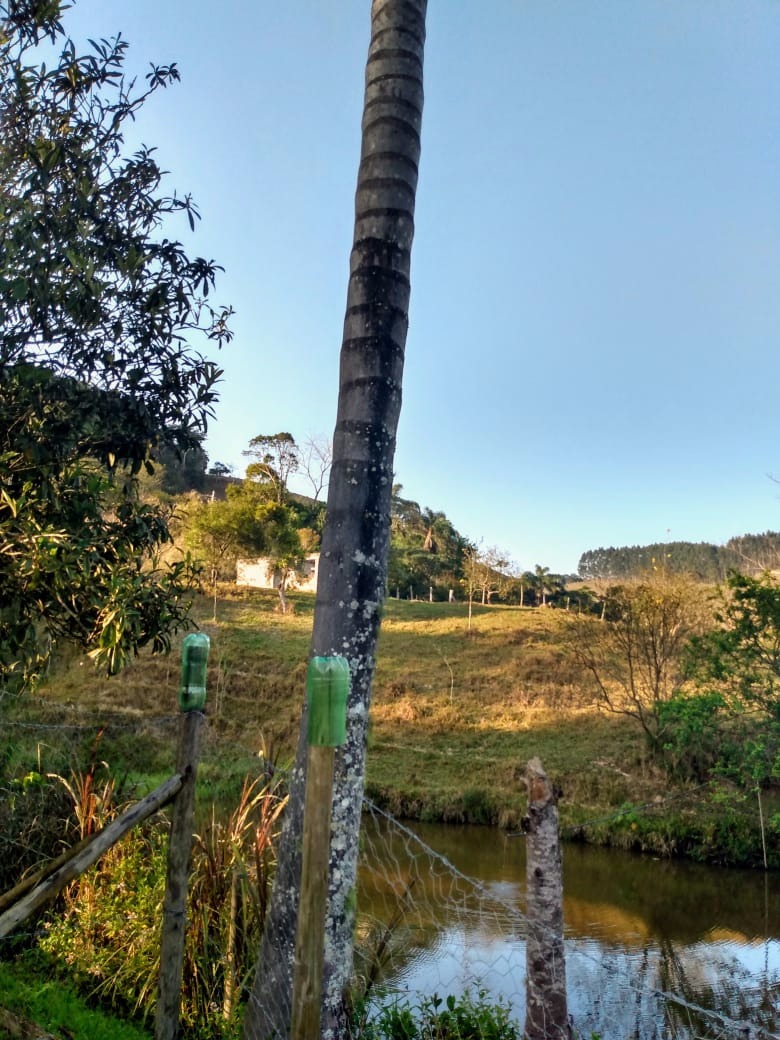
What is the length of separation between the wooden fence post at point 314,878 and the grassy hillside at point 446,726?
184 inches

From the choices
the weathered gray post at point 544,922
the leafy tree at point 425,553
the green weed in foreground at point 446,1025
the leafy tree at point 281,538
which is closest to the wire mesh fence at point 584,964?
the green weed in foreground at point 446,1025

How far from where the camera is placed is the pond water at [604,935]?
18.9 feet

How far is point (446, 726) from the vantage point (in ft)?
57.1

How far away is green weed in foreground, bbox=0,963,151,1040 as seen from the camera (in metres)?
3.42

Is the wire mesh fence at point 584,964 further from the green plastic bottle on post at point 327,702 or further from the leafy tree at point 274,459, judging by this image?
the leafy tree at point 274,459

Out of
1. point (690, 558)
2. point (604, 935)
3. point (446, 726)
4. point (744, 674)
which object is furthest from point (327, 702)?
point (690, 558)

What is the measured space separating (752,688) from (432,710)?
8.80m

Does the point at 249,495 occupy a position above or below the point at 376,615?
above

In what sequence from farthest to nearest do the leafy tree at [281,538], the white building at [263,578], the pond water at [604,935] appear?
1. the white building at [263,578]
2. the leafy tree at [281,538]
3. the pond water at [604,935]

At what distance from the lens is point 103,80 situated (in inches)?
175

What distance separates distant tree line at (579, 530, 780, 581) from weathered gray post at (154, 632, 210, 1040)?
35.6ft

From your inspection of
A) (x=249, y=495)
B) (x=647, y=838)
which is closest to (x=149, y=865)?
(x=647, y=838)

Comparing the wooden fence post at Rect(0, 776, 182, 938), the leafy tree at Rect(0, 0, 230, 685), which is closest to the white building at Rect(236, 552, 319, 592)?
the leafy tree at Rect(0, 0, 230, 685)

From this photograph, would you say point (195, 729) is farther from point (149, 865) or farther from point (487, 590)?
point (487, 590)
